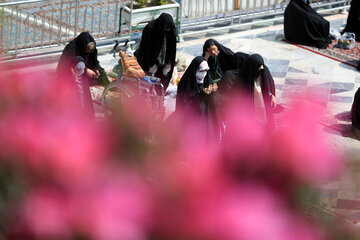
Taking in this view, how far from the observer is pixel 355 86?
8281mm

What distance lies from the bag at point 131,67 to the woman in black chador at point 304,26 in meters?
3.66

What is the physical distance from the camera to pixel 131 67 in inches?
261

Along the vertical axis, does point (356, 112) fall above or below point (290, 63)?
above

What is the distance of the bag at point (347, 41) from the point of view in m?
Result: 9.74

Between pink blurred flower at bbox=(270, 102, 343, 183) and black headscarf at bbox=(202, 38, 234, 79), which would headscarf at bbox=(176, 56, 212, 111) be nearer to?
black headscarf at bbox=(202, 38, 234, 79)

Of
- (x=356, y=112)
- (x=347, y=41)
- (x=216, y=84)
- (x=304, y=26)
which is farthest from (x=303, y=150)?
(x=347, y=41)

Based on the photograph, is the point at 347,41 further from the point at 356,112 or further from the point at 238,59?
the point at 238,59

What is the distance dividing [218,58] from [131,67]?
36.8 inches

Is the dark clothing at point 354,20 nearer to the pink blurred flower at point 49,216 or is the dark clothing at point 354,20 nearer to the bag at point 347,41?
the bag at point 347,41

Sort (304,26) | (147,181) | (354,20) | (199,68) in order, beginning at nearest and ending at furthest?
(147,181) < (199,68) < (304,26) < (354,20)

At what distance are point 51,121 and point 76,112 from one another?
0.07 metres

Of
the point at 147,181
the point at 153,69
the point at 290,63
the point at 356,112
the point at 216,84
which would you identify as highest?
the point at 147,181

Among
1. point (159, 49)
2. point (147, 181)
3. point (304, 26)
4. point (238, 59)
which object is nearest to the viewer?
point (147, 181)

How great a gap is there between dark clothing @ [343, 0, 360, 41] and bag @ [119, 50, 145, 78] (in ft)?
15.1
